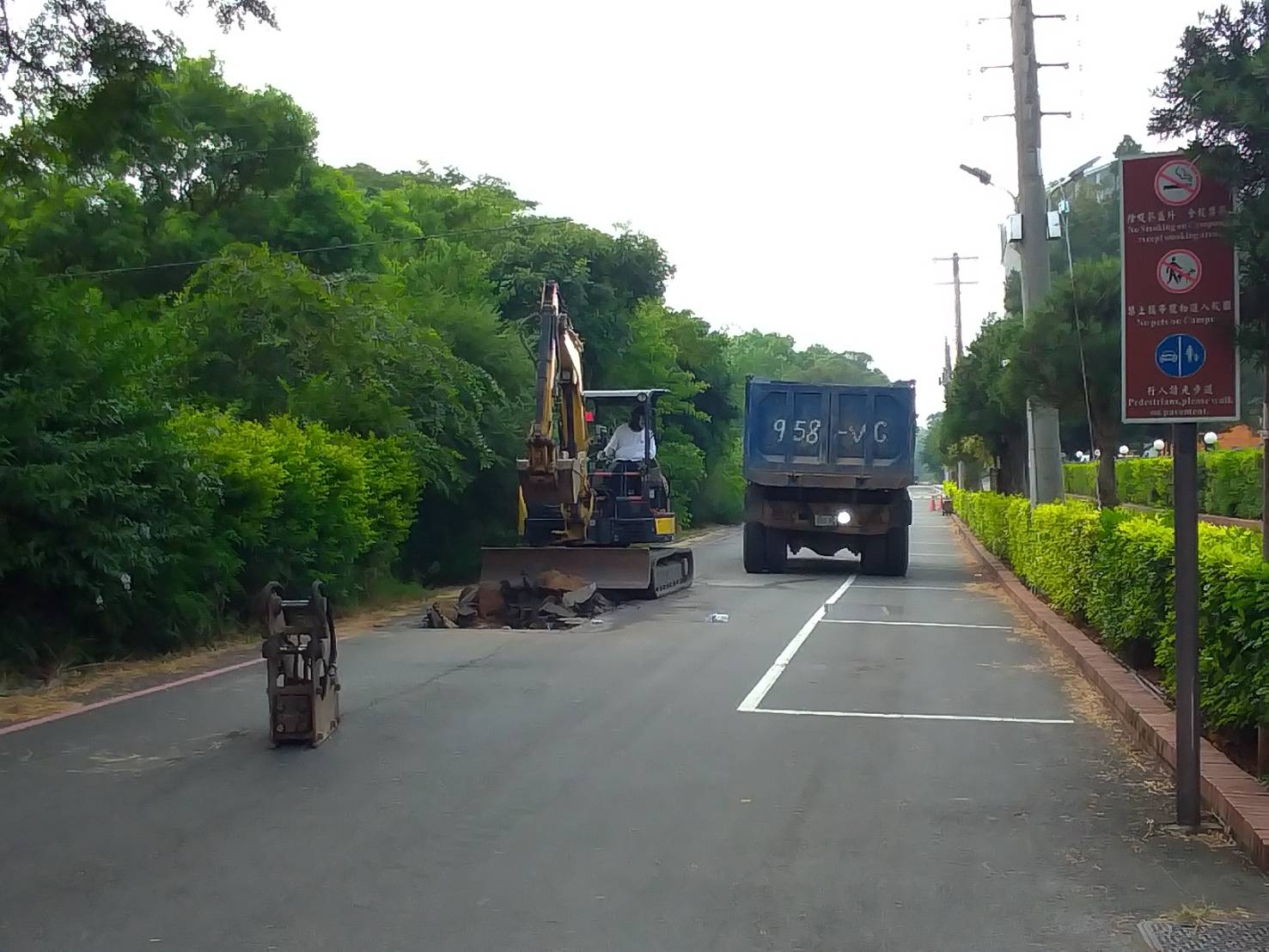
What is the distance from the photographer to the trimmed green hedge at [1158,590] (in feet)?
24.0

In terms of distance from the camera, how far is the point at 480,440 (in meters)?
22.7

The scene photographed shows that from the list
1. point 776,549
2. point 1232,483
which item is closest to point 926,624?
point 776,549

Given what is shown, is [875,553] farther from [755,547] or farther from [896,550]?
[755,547]

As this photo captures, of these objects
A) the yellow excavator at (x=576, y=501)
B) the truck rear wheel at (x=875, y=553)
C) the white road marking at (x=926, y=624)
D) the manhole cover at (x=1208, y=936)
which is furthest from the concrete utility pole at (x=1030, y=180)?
the manhole cover at (x=1208, y=936)

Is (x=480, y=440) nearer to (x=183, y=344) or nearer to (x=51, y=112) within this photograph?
(x=183, y=344)

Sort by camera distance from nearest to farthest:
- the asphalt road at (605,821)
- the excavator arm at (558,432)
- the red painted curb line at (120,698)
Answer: the asphalt road at (605,821)
the red painted curb line at (120,698)
the excavator arm at (558,432)

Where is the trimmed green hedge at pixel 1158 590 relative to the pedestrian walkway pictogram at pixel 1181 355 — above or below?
below

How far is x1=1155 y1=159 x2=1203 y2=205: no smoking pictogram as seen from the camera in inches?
274

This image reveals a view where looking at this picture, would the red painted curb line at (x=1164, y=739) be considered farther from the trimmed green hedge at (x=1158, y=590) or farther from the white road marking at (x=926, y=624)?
the white road marking at (x=926, y=624)

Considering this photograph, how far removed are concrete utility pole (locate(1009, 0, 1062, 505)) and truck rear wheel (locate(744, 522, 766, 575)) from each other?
6809 mm

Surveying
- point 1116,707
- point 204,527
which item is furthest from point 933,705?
point 204,527

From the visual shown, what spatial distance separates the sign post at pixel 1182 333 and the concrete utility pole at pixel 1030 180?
12.9 meters

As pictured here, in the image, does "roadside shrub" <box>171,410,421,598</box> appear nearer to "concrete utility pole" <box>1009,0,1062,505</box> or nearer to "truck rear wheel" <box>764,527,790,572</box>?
"truck rear wheel" <box>764,527,790,572</box>

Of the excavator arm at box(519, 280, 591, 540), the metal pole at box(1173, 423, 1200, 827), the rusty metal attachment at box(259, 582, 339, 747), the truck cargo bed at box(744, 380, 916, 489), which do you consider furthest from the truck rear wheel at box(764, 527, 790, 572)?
the metal pole at box(1173, 423, 1200, 827)
